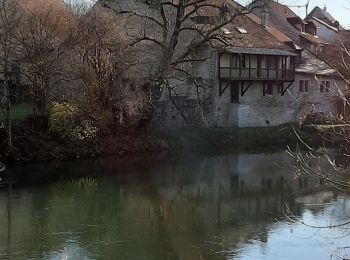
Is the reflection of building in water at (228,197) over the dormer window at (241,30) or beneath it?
beneath

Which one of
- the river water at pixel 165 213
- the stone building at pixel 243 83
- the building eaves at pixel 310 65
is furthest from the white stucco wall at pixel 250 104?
the river water at pixel 165 213

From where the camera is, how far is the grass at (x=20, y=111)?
3120cm

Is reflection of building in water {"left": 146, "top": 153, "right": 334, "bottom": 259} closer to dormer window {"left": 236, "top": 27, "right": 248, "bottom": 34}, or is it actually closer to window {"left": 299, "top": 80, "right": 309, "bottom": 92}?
dormer window {"left": 236, "top": 27, "right": 248, "bottom": 34}

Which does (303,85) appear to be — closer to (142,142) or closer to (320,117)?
(142,142)

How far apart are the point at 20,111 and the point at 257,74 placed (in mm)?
17071

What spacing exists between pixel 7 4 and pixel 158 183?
1398 centimetres

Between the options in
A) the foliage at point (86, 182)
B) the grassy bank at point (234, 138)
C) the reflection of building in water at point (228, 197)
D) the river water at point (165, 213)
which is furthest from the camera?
the grassy bank at point (234, 138)

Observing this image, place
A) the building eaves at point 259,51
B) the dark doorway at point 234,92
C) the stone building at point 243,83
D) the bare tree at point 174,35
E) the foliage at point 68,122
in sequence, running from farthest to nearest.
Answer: the dark doorway at point 234,92 < the building eaves at point 259,51 < the stone building at point 243,83 < the bare tree at point 174,35 < the foliage at point 68,122

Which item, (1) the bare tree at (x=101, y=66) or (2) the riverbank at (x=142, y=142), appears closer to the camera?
(2) the riverbank at (x=142, y=142)

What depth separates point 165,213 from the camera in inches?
716

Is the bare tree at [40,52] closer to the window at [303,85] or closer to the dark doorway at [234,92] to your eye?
the dark doorway at [234,92]

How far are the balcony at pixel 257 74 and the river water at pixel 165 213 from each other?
1287 cm

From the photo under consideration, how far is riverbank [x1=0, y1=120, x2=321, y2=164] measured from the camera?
2902 centimetres

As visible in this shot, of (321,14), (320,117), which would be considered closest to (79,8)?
(320,117)
